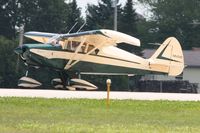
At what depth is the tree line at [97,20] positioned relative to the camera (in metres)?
61.2

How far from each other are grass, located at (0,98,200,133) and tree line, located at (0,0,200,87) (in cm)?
2543

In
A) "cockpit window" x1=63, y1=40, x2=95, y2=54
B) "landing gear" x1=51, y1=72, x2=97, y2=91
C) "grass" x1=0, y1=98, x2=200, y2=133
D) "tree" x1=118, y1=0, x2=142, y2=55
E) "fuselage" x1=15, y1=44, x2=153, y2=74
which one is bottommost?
"grass" x1=0, y1=98, x2=200, y2=133

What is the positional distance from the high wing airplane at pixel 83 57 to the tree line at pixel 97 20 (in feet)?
35.3

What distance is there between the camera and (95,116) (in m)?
18.5

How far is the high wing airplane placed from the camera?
3609 cm

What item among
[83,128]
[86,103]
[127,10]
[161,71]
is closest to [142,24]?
[127,10]

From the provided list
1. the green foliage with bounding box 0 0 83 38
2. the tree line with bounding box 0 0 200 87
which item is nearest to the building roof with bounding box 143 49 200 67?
the tree line with bounding box 0 0 200 87

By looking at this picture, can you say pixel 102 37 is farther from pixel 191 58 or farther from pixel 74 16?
pixel 74 16

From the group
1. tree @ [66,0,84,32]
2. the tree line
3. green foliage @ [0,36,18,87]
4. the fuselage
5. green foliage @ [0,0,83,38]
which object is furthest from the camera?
tree @ [66,0,84,32]

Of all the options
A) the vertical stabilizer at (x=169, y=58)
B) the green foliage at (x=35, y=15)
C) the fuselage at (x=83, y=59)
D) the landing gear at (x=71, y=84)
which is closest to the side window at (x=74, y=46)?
the fuselage at (x=83, y=59)

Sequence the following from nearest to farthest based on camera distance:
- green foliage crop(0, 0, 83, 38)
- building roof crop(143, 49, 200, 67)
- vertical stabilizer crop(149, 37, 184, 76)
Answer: vertical stabilizer crop(149, 37, 184, 76) → building roof crop(143, 49, 200, 67) → green foliage crop(0, 0, 83, 38)

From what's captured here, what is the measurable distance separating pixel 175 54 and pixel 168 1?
50.7 metres

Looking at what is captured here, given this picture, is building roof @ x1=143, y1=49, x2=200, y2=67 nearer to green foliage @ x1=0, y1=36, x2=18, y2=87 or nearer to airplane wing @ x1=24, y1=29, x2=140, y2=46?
green foliage @ x1=0, y1=36, x2=18, y2=87

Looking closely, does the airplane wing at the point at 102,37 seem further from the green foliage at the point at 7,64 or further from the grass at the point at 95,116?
the grass at the point at 95,116
